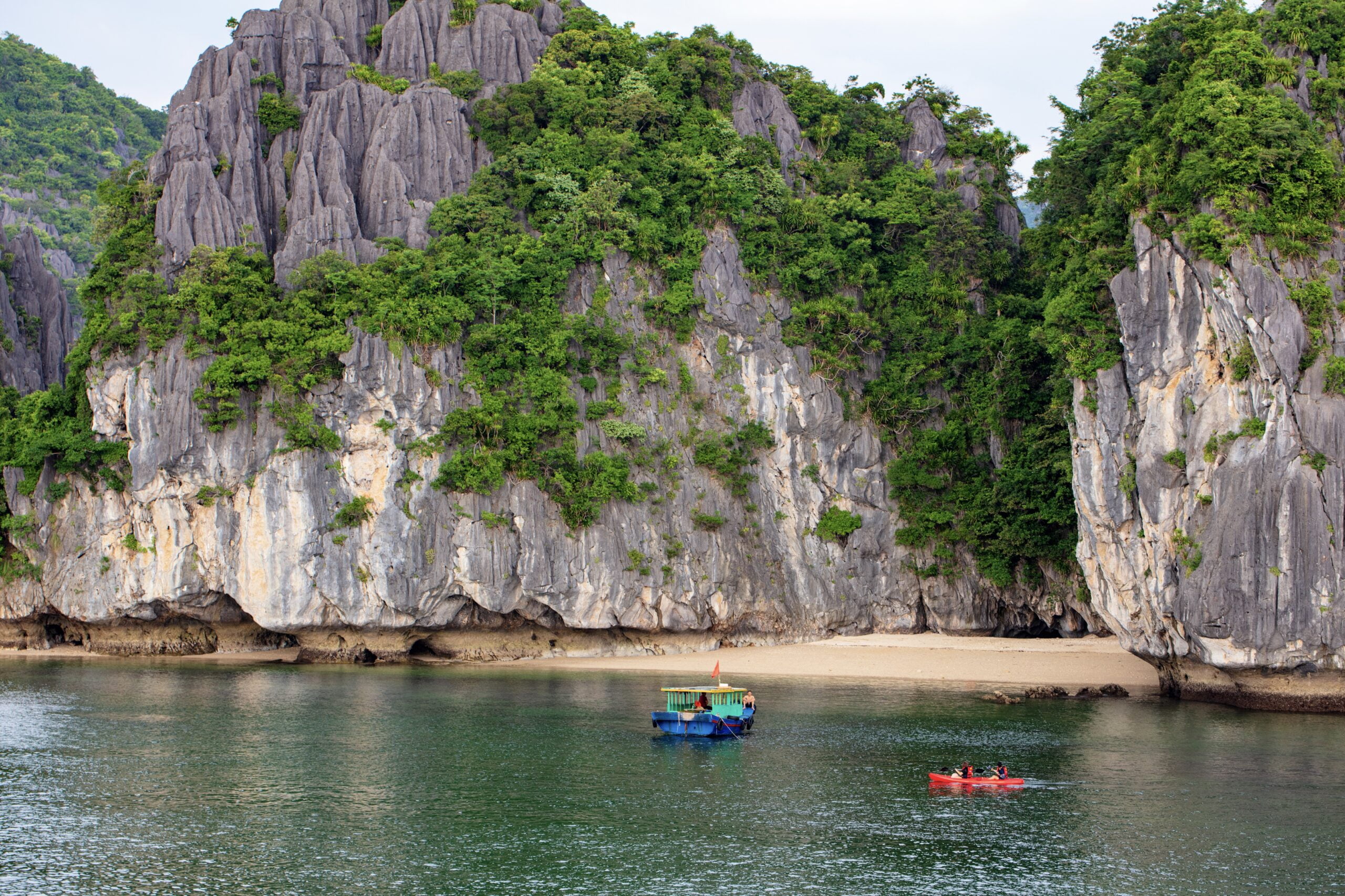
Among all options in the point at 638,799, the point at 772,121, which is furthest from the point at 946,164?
the point at 638,799

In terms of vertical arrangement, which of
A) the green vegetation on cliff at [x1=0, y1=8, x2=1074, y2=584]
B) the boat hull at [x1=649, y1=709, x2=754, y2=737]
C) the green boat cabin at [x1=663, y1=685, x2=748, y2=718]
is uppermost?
the green vegetation on cliff at [x1=0, y1=8, x2=1074, y2=584]

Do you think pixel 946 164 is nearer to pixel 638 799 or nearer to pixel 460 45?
pixel 460 45

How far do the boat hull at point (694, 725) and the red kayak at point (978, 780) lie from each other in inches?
282

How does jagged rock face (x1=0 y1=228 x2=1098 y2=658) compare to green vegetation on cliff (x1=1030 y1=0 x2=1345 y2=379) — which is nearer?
green vegetation on cliff (x1=1030 y1=0 x2=1345 y2=379)

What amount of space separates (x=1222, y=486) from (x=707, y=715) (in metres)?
17.3

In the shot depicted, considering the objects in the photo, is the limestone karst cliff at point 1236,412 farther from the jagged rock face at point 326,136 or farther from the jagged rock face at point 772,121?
the jagged rock face at point 326,136

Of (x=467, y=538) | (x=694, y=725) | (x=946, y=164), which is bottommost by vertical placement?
(x=694, y=725)

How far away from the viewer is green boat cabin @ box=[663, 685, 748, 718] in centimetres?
3206

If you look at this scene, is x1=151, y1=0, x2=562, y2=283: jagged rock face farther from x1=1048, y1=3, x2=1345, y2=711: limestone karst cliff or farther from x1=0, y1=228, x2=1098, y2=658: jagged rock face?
x1=1048, y1=3, x2=1345, y2=711: limestone karst cliff

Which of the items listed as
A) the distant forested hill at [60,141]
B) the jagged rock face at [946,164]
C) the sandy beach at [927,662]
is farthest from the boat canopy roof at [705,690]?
the distant forested hill at [60,141]

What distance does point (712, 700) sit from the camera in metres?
32.8

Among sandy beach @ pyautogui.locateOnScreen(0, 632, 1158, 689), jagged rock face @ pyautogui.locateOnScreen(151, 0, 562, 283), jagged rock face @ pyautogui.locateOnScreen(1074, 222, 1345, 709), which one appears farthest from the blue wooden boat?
jagged rock face @ pyautogui.locateOnScreen(151, 0, 562, 283)

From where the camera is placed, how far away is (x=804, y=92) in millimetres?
61406

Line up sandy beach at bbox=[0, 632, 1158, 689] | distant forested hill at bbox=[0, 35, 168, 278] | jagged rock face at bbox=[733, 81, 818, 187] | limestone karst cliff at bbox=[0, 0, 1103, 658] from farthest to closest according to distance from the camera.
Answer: distant forested hill at bbox=[0, 35, 168, 278]
jagged rock face at bbox=[733, 81, 818, 187]
limestone karst cliff at bbox=[0, 0, 1103, 658]
sandy beach at bbox=[0, 632, 1158, 689]
